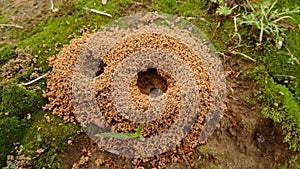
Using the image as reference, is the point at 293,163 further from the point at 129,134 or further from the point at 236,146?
the point at 129,134

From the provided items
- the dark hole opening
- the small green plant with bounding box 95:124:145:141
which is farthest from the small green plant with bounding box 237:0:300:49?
the small green plant with bounding box 95:124:145:141

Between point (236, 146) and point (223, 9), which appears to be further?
point (223, 9)

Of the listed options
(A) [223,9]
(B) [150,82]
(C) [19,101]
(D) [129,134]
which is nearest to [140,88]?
(B) [150,82]

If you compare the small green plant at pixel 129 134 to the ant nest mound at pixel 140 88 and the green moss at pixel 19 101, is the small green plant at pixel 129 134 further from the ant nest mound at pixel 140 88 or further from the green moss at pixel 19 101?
the green moss at pixel 19 101

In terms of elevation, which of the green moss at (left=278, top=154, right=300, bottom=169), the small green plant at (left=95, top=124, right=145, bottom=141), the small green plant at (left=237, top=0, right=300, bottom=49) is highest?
the small green plant at (left=237, top=0, right=300, bottom=49)

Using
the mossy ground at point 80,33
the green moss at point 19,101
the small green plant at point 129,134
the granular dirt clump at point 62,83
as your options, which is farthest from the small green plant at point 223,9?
the green moss at point 19,101

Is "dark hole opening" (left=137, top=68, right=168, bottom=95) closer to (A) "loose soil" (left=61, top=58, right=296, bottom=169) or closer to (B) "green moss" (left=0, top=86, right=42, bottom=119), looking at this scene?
(A) "loose soil" (left=61, top=58, right=296, bottom=169)

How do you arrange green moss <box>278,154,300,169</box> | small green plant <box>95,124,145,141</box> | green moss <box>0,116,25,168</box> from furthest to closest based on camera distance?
green moss <box>278,154,300,169</box> < green moss <box>0,116,25,168</box> < small green plant <box>95,124,145,141</box>

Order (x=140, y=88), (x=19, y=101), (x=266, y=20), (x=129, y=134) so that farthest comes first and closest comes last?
(x=266, y=20)
(x=140, y=88)
(x=19, y=101)
(x=129, y=134)
